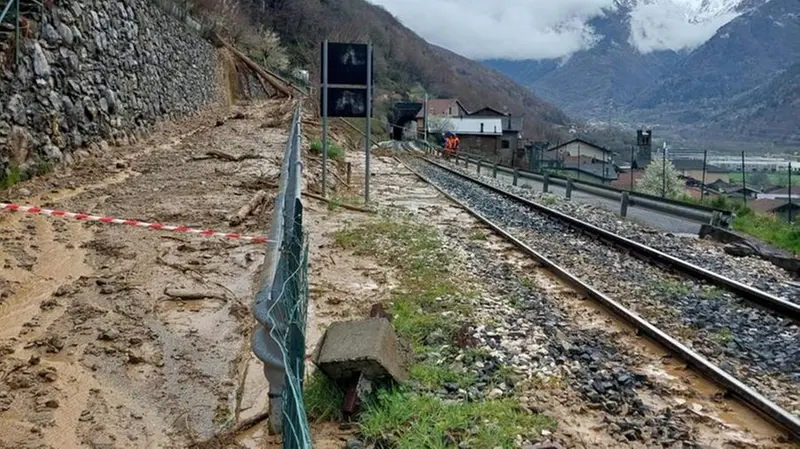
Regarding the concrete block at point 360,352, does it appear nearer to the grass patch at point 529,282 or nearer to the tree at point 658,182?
the grass patch at point 529,282

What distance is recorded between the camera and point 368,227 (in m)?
11.6

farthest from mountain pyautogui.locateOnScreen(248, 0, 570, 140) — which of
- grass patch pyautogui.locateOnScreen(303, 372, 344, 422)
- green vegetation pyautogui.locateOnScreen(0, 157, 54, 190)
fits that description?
grass patch pyautogui.locateOnScreen(303, 372, 344, 422)

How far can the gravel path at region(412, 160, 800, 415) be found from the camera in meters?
5.66

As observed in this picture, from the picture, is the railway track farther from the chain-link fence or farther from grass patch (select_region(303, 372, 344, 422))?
the chain-link fence

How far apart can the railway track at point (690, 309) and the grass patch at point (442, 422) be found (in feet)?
6.06

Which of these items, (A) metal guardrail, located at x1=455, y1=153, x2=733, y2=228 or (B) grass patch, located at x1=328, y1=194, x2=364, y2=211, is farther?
(A) metal guardrail, located at x1=455, y1=153, x2=733, y2=228

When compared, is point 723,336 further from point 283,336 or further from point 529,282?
point 283,336

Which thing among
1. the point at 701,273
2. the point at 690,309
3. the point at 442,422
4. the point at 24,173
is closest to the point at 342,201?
the point at 24,173

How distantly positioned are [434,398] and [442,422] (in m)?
0.36

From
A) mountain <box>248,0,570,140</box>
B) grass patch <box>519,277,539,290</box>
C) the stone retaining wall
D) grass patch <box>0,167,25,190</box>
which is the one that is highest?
mountain <box>248,0,570,140</box>

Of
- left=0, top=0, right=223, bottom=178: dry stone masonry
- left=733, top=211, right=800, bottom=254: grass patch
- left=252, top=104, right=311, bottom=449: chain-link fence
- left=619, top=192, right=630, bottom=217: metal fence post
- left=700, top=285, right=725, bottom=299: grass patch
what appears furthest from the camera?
left=619, top=192, right=630, bottom=217: metal fence post

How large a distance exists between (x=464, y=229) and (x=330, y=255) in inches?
161

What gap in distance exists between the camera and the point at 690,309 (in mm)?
7520

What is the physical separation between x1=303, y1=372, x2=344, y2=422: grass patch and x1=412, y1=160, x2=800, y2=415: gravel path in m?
3.34
